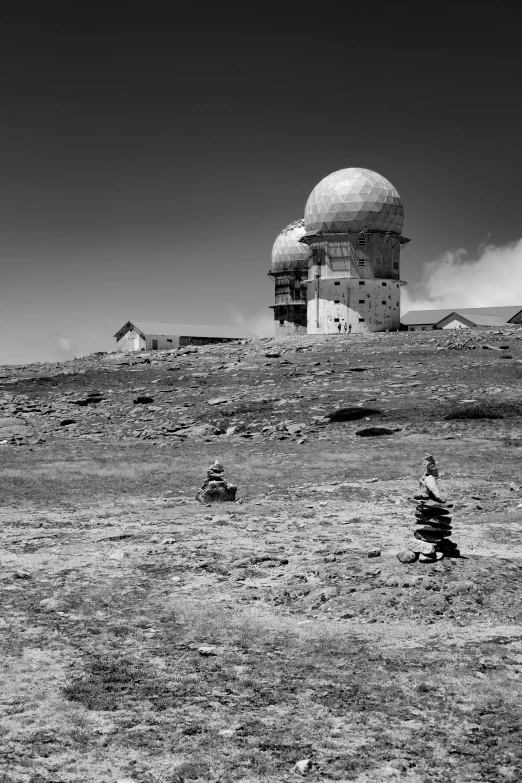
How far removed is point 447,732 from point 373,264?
60172 mm

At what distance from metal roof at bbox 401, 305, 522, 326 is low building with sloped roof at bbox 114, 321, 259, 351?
1911cm

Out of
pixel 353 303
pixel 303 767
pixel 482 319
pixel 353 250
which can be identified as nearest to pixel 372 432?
pixel 303 767

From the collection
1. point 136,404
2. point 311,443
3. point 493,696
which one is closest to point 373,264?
point 136,404

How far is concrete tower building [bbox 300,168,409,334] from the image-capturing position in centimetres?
6438

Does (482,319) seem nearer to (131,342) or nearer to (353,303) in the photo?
(353,303)

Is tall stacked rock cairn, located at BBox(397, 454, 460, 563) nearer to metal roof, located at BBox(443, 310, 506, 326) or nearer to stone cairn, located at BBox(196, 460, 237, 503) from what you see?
stone cairn, located at BBox(196, 460, 237, 503)

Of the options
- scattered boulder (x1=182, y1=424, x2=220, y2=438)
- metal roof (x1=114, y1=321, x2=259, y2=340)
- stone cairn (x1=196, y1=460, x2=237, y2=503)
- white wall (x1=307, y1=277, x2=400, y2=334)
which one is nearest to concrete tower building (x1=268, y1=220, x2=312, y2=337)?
metal roof (x1=114, y1=321, x2=259, y2=340)

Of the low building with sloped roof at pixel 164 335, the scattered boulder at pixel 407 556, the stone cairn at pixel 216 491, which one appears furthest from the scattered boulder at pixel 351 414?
the low building with sloped roof at pixel 164 335

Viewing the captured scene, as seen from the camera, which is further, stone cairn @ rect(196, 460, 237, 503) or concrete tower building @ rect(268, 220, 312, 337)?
concrete tower building @ rect(268, 220, 312, 337)

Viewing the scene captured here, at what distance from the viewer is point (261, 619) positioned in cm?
1098

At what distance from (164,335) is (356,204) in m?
28.7

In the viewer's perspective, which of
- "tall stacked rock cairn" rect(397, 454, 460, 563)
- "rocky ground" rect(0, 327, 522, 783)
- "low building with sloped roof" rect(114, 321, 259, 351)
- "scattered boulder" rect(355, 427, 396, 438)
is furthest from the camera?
"low building with sloped roof" rect(114, 321, 259, 351)

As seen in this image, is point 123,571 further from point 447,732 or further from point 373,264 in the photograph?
point 373,264

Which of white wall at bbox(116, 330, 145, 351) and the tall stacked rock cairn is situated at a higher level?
white wall at bbox(116, 330, 145, 351)
